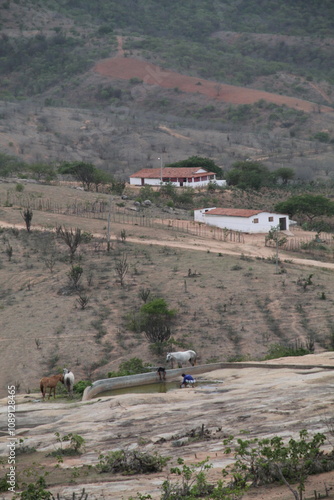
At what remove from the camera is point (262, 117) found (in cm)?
11594

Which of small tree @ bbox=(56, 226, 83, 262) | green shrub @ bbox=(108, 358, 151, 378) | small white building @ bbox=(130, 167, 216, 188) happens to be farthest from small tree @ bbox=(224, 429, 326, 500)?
small white building @ bbox=(130, 167, 216, 188)

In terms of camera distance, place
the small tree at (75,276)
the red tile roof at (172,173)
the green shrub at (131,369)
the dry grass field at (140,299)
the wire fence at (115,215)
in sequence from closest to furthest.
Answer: the green shrub at (131,369) < the dry grass field at (140,299) < the small tree at (75,276) < the wire fence at (115,215) < the red tile roof at (172,173)

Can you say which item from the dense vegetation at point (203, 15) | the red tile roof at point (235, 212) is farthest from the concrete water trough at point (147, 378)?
the dense vegetation at point (203, 15)

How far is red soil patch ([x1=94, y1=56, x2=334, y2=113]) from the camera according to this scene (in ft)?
407

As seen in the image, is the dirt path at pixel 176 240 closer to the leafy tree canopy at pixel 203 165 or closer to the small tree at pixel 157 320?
the small tree at pixel 157 320

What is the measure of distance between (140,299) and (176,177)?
36.5 metres

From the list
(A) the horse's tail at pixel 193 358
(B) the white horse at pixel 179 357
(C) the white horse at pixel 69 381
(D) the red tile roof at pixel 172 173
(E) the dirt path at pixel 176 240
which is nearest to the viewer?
(C) the white horse at pixel 69 381

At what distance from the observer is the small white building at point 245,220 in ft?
166

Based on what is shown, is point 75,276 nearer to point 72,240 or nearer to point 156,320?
point 72,240

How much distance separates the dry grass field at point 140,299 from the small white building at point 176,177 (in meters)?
22.5

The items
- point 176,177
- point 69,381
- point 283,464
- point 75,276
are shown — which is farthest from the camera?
point 176,177

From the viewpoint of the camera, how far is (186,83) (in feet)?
431

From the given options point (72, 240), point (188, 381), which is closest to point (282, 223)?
point (72, 240)

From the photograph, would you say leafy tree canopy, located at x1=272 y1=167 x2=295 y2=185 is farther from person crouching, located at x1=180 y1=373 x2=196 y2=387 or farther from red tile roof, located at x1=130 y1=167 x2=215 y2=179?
person crouching, located at x1=180 y1=373 x2=196 y2=387
